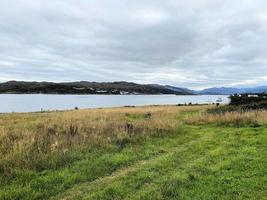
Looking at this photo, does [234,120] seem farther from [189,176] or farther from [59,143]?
[189,176]

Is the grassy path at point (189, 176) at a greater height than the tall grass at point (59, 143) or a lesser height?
lesser

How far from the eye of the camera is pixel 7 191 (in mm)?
7797

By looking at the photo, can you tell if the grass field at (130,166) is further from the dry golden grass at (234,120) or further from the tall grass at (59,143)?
the dry golden grass at (234,120)

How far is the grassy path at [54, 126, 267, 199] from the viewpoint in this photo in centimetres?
771

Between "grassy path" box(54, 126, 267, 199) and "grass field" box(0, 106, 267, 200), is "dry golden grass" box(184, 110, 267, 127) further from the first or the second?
"grassy path" box(54, 126, 267, 199)

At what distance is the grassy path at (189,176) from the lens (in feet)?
25.3

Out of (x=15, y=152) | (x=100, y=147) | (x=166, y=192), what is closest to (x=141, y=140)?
(x=100, y=147)

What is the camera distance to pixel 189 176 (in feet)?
29.8

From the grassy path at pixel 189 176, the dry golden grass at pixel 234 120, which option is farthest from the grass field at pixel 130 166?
the dry golden grass at pixel 234 120

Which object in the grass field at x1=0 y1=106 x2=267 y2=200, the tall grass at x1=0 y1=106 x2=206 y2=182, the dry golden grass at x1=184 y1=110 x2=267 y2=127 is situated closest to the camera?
the grass field at x1=0 y1=106 x2=267 y2=200

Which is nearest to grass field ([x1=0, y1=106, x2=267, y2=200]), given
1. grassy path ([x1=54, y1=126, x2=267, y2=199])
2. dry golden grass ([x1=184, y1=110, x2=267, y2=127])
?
grassy path ([x1=54, y1=126, x2=267, y2=199])

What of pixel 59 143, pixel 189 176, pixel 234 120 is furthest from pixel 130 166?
pixel 234 120

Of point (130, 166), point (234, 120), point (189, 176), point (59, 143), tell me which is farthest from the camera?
point (234, 120)

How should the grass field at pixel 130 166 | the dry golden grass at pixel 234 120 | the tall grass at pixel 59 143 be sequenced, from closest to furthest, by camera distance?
the grass field at pixel 130 166
the tall grass at pixel 59 143
the dry golden grass at pixel 234 120
